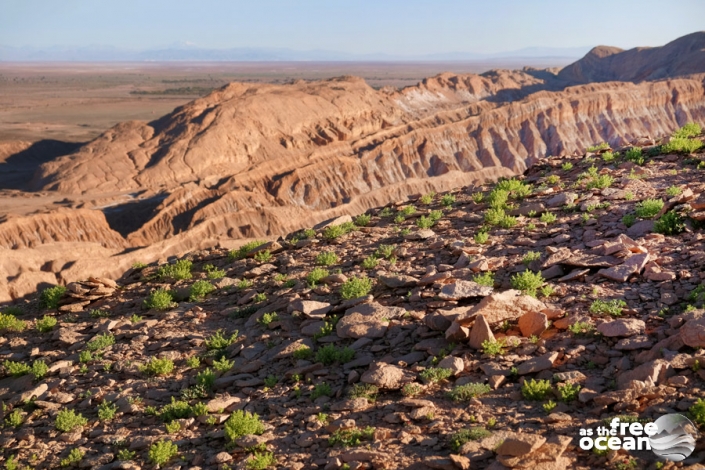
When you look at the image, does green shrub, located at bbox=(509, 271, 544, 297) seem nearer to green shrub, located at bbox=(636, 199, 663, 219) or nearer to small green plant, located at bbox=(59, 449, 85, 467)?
green shrub, located at bbox=(636, 199, 663, 219)

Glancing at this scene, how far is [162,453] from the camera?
19.3 feet

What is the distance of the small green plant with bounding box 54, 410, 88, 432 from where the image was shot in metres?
6.79

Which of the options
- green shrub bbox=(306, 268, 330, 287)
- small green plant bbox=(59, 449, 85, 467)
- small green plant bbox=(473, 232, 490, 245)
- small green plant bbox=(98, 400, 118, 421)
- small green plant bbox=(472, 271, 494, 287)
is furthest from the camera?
small green plant bbox=(473, 232, 490, 245)

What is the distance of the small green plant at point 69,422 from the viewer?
6785mm

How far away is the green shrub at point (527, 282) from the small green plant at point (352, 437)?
2.81 m

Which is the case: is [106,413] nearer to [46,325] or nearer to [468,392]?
[46,325]

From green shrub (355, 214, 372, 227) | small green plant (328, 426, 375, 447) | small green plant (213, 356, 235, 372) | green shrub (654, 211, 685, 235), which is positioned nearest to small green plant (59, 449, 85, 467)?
small green plant (213, 356, 235, 372)

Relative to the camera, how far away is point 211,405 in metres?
6.59

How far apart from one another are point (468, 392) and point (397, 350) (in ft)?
3.94

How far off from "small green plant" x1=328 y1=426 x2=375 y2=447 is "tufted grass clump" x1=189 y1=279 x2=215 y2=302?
4.58 m

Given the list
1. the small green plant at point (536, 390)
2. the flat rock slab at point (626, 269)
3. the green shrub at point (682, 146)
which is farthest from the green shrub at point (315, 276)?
the green shrub at point (682, 146)

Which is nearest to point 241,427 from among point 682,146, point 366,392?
point 366,392

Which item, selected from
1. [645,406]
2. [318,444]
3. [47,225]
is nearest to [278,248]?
[318,444]

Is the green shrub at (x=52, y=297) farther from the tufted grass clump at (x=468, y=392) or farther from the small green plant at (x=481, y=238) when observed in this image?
the tufted grass clump at (x=468, y=392)
